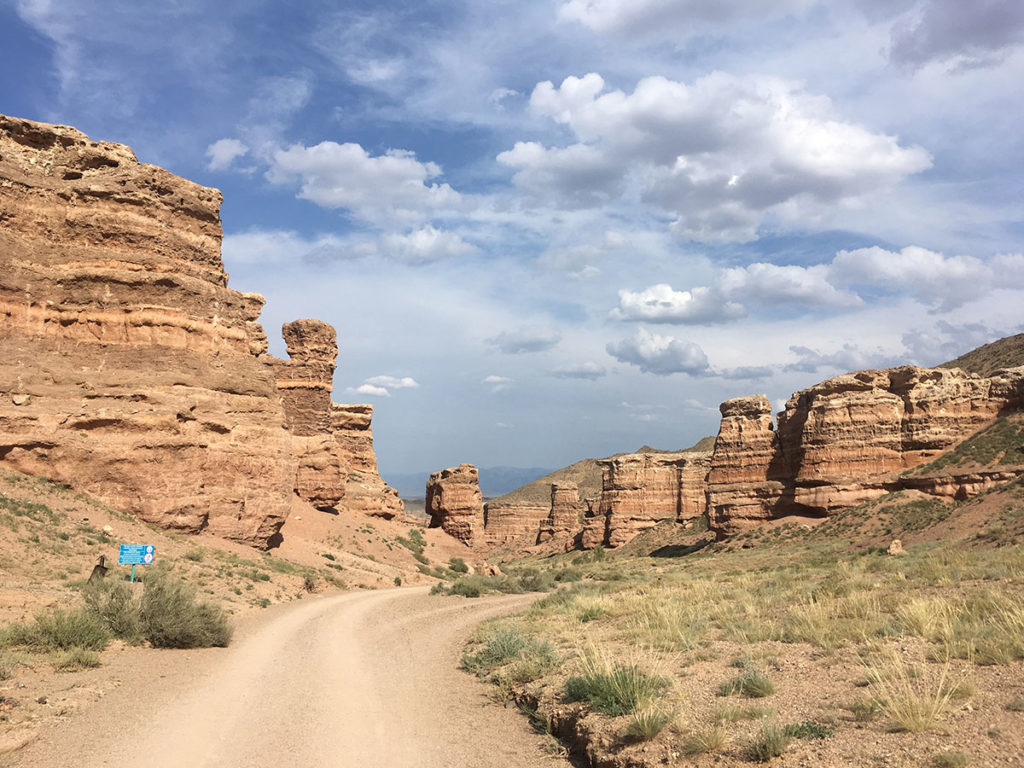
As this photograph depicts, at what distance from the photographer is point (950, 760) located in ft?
17.7

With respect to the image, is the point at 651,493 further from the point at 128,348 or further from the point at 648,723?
the point at 648,723

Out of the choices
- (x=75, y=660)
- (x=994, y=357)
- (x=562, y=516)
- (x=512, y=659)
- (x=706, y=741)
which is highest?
(x=994, y=357)

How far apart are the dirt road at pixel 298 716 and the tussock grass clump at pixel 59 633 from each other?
110 cm

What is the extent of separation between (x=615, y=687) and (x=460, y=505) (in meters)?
56.7

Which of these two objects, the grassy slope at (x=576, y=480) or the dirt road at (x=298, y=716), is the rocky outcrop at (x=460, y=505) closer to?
the dirt road at (x=298, y=716)

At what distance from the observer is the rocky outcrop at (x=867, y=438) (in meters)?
46.3

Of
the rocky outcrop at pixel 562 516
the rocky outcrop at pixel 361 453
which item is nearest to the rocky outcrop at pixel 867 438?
the rocky outcrop at pixel 361 453

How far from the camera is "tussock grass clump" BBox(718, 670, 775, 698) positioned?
803 cm

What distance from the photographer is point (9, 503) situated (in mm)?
20969

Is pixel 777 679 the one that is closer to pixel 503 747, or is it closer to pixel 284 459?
pixel 503 747

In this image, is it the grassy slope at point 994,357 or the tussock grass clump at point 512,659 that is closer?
the tussock grass clump at point 512,659

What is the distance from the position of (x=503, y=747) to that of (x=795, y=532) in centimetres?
4397

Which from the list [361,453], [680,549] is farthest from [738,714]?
[361,453]

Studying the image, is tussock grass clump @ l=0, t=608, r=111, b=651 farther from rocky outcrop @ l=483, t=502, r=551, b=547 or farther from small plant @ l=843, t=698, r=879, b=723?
rocky outcrop @ l=483, t=502, r=551, b=547
